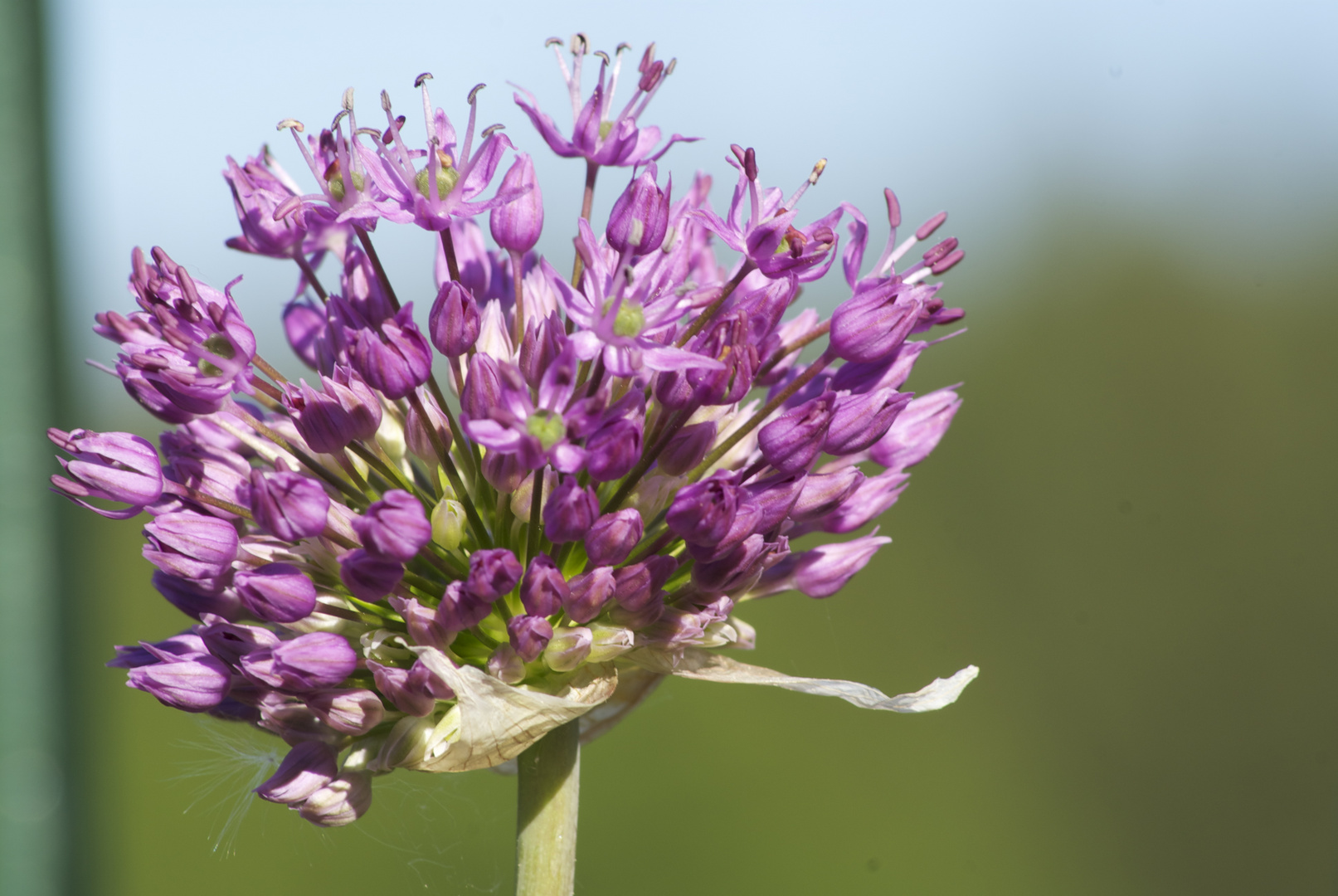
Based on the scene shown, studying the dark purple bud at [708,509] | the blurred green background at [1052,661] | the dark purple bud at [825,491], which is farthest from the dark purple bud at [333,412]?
the blurred green background at [1052,661]

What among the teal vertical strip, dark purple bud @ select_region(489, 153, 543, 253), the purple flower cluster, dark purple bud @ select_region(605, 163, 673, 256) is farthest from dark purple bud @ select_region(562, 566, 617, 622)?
the teal vertical strip

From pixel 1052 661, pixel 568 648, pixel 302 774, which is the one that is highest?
pixel 568 648

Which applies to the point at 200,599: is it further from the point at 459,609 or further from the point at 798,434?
the point at 798,434

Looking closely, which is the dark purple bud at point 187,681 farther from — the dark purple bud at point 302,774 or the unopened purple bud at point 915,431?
the unopened purple bud at point 915,431

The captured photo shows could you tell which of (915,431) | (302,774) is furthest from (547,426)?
(915,431)

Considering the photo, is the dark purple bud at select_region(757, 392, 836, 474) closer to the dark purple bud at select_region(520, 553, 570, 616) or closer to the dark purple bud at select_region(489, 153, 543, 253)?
the dark purple bud at select_region(520, 553, 570, 616)

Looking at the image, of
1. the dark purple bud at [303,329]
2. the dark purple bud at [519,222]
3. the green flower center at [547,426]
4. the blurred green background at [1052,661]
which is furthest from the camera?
the blurred green background at [1052,661]
